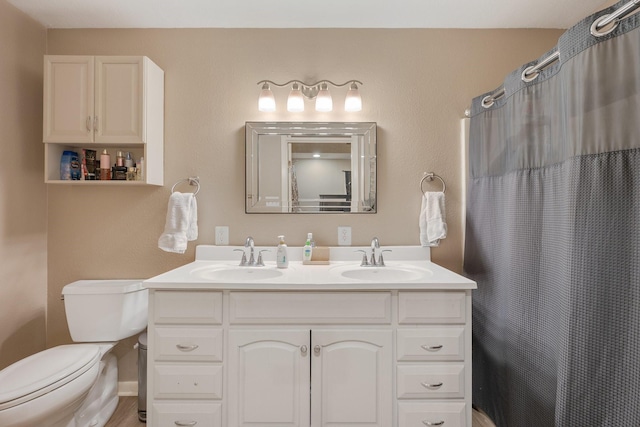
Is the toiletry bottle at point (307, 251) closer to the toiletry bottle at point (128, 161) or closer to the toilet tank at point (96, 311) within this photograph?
the toilet tank at point (96, 311)

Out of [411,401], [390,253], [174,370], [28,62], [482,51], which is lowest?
[411,401]

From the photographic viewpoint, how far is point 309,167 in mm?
2119

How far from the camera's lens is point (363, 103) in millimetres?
2145

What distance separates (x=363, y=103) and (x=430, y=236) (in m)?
0.95

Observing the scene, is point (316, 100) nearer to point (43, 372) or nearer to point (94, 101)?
point (94, 101)

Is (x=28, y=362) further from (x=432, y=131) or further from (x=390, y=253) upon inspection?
(x=432, y=131)

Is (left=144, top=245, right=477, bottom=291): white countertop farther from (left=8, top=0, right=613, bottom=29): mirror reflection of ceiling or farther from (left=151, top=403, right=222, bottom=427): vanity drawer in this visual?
(left=8, top=0, right=613, bottom=29): mirror reflection of ceiling

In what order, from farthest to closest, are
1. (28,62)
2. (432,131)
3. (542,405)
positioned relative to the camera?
1. (432,131)
2. (28,62)
3. (542,405)

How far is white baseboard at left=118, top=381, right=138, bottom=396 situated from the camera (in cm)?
211

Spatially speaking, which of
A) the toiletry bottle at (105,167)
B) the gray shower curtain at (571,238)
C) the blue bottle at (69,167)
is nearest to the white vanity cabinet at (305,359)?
the gray shower curtain at (571,238)

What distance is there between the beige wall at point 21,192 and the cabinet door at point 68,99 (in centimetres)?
22

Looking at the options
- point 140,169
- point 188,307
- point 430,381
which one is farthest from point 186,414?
point 140,169

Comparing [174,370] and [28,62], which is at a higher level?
[28,62]

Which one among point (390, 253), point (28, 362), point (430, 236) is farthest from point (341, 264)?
point (28, 362)
